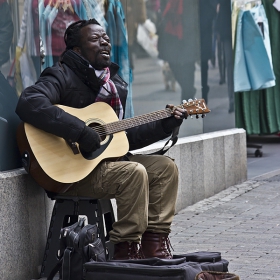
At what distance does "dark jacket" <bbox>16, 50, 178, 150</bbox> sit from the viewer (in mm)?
4184

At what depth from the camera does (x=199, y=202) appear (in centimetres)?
700

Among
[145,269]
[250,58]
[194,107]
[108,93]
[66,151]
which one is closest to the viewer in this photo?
[145,269]

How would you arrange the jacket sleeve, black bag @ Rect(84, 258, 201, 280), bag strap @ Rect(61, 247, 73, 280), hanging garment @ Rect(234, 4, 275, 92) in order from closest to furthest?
black bag @ Rect(84, 258, 201, 280) < bag strap @ Rect(61, 247, 73, 280) < the jacket sleeve < hanging garment @ Rect(234, 4, 275, 92)

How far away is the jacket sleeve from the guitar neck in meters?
0.27

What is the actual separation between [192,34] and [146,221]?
11.4ft

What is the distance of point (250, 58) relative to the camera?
9.20 meters

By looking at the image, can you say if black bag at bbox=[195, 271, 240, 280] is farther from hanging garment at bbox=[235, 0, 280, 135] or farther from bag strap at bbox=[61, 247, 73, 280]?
hanging garment at bbox=[235, 0, 280, 135]

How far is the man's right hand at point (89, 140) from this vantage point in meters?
4.22

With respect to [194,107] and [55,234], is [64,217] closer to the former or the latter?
[55,234]

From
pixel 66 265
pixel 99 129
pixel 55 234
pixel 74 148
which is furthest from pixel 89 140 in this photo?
pixel 66 265

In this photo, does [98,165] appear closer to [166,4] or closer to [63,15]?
[63,15]

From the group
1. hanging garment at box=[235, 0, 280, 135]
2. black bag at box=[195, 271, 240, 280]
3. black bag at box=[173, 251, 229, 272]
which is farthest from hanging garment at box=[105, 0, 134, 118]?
hanging garment at box=[235, 0, 280, 135]

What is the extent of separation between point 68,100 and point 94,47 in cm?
38

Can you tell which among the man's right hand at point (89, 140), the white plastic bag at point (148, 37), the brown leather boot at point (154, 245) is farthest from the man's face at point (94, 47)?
the white plastic bag at point (148, 37)
